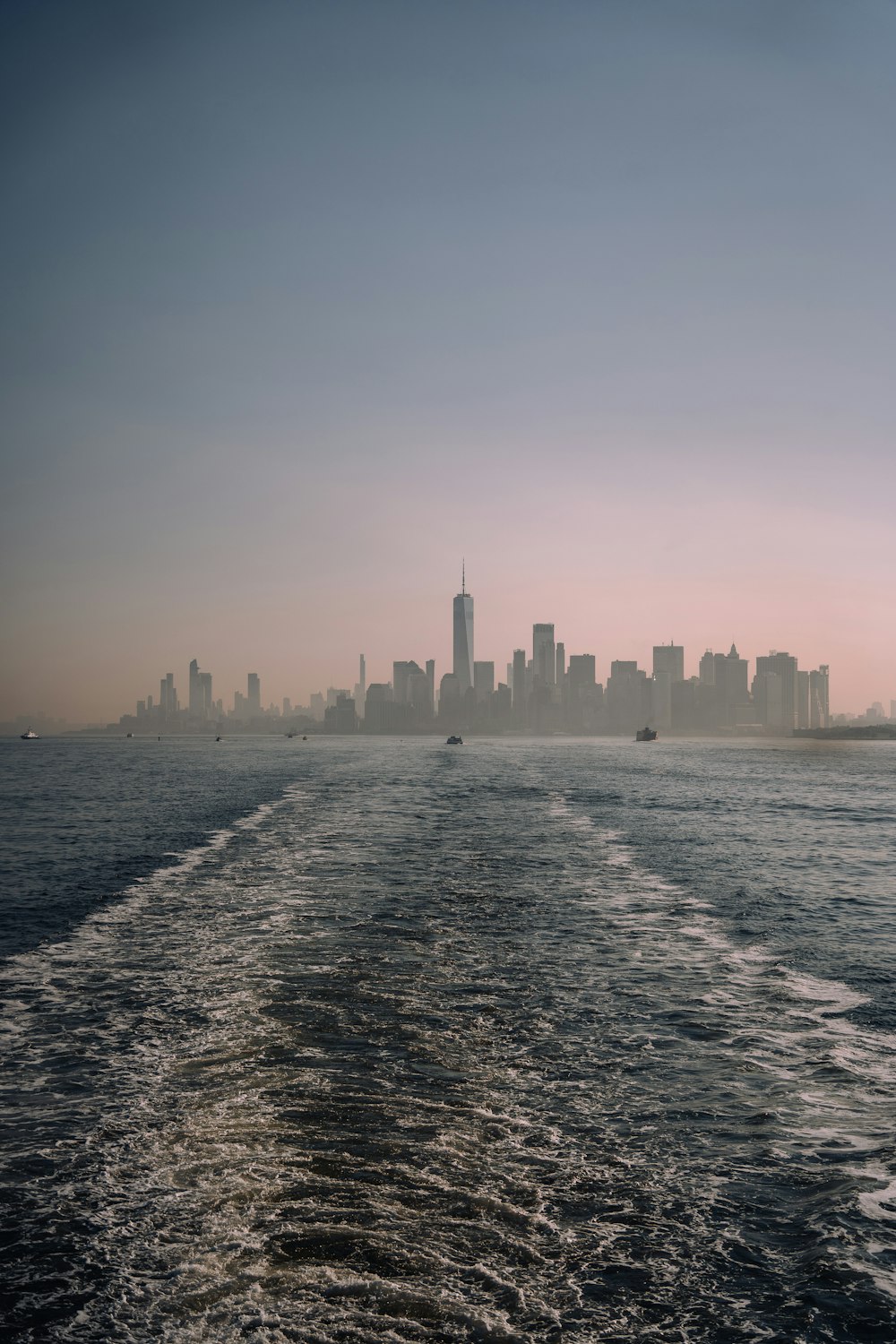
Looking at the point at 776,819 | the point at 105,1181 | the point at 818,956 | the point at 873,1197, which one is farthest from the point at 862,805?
the point at 105,1181

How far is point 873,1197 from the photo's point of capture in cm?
969

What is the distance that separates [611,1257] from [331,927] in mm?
15160

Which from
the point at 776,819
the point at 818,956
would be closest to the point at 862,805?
the point at 776,819

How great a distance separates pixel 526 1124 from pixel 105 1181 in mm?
5328

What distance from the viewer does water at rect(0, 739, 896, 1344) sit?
781 cm

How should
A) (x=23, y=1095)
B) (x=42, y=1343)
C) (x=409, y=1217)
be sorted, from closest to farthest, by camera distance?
1. (x=42, y=1343)
2. (x=409, y=1217)
3. (x=23, y=1095)

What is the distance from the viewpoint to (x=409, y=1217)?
8938mm

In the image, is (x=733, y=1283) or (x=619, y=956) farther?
(x=619, y=956)

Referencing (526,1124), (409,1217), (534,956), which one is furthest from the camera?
(534,956)

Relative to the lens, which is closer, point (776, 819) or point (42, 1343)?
point (42, 1343)

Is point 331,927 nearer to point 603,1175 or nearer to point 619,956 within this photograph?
point 619,956

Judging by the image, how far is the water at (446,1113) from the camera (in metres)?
7.81

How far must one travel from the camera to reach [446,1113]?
1155 centimetres

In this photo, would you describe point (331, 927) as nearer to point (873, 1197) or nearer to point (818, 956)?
point (818, 956)
